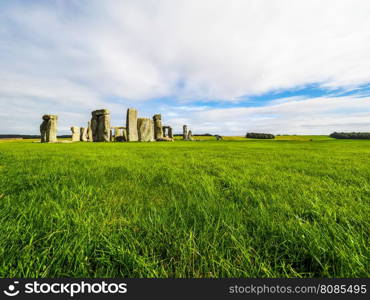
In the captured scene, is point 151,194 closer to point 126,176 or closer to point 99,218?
point 99,218

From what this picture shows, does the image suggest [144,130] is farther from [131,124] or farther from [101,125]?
[101,125]

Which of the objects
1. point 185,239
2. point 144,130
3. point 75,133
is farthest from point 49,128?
point 185,239

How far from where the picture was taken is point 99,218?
1177mm

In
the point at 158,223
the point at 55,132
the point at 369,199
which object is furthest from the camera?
the point at 55,132

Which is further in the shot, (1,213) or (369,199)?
(369,199)

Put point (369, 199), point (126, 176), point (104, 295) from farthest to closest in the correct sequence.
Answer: point (126, 176) < point (369, 199) < point (104, 295)

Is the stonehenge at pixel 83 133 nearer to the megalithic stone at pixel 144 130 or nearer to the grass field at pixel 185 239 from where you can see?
the megalithic stone at pixel 144 130

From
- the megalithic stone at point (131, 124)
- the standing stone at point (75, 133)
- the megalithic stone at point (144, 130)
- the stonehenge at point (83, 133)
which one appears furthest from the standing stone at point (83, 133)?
the megalithic stone at point (144, 130)

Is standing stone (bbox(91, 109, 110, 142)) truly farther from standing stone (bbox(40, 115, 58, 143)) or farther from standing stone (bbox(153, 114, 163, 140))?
standing stone (bbox(153, 114, 163, 140))

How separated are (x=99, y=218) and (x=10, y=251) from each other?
441 mm

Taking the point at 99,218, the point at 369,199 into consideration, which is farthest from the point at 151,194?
the point at 369,199

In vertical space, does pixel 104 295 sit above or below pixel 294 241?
below

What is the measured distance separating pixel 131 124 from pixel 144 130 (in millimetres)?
1467

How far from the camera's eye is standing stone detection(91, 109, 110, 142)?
17.9m
